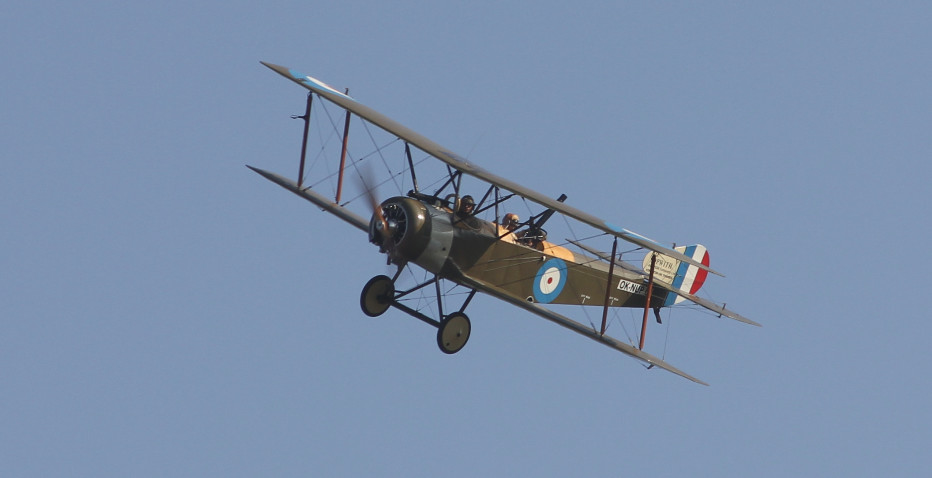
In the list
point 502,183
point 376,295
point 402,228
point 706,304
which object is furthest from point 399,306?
point 706,304

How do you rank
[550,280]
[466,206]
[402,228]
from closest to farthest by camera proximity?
1. [402,228]
2. [466,206]
3. [550,280]

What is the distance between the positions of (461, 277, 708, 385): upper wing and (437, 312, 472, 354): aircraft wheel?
0.54 meters

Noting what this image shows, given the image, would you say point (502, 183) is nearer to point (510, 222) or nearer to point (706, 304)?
point (510, 222)

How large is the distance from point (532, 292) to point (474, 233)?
1.60 meters

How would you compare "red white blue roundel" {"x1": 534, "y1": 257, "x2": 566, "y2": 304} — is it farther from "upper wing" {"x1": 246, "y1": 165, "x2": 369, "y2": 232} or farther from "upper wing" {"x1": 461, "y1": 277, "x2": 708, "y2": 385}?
"upper wing" {"x1": 246, "y1": 165, "x2": 369, "y2": 232}

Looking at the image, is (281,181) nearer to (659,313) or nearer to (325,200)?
(325,200)

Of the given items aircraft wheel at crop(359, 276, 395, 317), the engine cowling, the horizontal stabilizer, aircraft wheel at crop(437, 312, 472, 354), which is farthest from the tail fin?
the engine cowling

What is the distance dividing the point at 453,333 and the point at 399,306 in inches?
34.3

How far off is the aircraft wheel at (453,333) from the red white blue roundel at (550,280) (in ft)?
4.55

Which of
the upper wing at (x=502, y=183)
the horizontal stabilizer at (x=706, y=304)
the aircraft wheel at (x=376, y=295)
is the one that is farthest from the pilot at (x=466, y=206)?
the horizontal stabilizer at (x=706, y=304)

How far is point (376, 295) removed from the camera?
2147cm

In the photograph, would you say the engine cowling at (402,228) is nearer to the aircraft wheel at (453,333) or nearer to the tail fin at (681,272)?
the aircraft wheel at (453,333)

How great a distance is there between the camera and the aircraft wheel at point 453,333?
70.3ft

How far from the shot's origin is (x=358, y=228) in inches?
906
